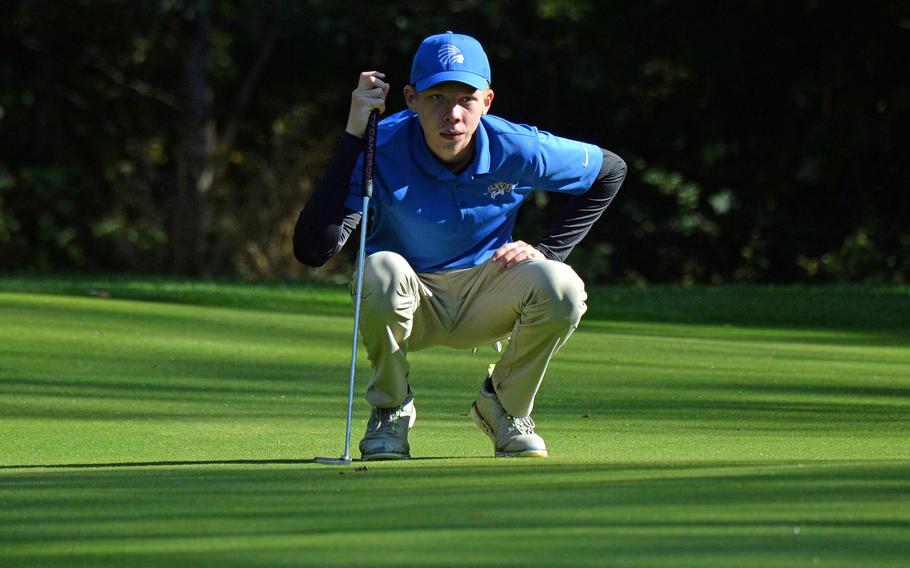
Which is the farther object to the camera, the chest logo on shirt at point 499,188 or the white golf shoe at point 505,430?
the chest logo on shirt at point 499,188

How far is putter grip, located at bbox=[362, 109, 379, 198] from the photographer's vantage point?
207 inches

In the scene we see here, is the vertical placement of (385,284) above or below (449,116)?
below

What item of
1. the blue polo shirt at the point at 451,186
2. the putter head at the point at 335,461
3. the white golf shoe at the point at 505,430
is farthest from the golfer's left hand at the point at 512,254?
the putter head at the point at 335,461

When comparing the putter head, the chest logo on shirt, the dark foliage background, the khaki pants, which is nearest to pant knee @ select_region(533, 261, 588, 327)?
the khaki pants

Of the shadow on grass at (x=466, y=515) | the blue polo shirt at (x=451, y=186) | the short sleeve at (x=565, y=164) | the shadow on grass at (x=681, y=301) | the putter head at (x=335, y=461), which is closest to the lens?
the shadow on grass at (x=466, y=515)

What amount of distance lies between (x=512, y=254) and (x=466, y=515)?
1832 millimetres

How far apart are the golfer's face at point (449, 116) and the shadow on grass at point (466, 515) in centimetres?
109

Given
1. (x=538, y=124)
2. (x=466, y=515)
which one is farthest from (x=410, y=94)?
(x=538, y=124)

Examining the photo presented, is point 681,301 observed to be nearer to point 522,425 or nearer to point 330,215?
point 522,425

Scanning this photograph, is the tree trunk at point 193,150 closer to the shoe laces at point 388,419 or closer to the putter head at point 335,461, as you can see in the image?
the shoe laces at point 388,419

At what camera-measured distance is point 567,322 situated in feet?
17.7

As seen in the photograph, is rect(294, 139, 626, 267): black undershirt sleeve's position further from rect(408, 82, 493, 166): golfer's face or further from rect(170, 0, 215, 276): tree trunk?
rect(170, 0, 215, 276): tree trunk

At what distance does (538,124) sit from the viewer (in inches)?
789

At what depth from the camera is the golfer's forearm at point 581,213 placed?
230 inches
